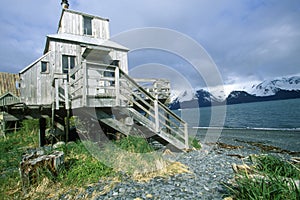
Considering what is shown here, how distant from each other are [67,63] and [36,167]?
8673mm

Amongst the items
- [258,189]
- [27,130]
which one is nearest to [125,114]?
[258,189]

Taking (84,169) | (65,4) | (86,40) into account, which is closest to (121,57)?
(86,40)

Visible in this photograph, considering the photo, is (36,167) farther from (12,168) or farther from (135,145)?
(135,145)

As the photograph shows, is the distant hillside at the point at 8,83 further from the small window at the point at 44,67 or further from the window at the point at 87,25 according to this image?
the window at the point at 87,25

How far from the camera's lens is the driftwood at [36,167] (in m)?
3.59

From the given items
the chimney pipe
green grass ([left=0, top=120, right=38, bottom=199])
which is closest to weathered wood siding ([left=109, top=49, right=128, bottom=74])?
the chimney pipe

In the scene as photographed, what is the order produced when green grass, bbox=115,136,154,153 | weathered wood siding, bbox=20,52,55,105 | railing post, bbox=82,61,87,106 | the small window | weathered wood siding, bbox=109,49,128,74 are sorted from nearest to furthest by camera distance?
railing post, bbox=82,61,87,106 < green grass, bbox=115,136,154,153 < weathered wood siding, bbox=20,52,55,105 < the small window < weathered wood siding, bbox=109,49,128,74

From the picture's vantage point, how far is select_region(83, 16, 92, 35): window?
42.1 feet

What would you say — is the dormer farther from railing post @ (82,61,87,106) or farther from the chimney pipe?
railing post @ (82,61,87,106)

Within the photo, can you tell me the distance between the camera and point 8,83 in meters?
15.8

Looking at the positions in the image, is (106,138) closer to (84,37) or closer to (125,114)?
(125,114)

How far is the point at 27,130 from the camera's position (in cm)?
1086

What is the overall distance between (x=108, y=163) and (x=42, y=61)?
8655 millimetres

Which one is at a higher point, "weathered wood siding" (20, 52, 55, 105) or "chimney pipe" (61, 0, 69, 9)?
"chimney pipe" (61, 0, 69, 9)
